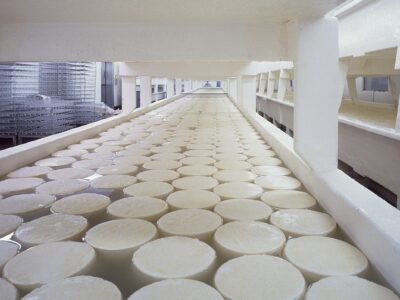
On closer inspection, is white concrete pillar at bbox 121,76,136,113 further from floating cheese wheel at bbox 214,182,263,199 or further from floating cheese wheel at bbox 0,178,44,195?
floating cheese wheel at bbox 214,182,263,199

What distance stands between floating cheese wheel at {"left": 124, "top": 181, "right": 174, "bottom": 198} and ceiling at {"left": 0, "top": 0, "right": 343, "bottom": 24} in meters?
0.58

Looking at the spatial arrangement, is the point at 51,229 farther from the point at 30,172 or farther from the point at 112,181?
the point at 30,172

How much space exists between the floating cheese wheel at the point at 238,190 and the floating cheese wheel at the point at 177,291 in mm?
498

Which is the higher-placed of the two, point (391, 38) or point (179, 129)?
point (391, 38)

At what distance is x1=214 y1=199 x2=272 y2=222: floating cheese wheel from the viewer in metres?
0.95

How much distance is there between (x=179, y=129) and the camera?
2.76m

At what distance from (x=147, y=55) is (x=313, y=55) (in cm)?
61

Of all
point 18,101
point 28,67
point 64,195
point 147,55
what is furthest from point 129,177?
point 28,67

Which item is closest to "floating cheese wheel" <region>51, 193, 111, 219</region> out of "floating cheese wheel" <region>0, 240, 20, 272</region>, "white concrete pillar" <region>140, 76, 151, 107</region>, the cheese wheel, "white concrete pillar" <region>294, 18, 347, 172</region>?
the cheese wheel

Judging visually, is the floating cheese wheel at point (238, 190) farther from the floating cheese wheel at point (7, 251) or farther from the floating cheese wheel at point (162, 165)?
the floating cheese wheel at point (7, 251)

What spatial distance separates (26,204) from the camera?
3.41 ft

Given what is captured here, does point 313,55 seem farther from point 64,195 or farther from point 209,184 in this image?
point 64,195

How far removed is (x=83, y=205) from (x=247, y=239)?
0.52 m

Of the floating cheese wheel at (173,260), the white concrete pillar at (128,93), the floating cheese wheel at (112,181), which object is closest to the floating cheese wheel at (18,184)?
the floating cheese wheel at (112,181)
